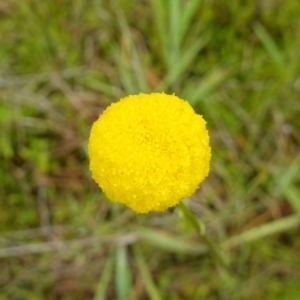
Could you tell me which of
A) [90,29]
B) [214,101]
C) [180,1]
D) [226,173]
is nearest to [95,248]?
[226,173]

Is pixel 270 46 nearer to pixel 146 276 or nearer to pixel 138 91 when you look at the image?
pixel 138 91

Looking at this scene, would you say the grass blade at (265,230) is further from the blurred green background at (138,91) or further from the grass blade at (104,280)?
the grass blade at (104,280)

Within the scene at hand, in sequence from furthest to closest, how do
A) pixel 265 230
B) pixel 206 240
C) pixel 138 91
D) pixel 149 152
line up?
pixel 138 91
pixel 265 230
pixel 206 240
pixel 149 152

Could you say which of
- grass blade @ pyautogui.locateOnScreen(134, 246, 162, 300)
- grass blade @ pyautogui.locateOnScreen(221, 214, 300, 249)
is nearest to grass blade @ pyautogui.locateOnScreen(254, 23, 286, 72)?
grass blade @ pyautogui.locateOnScreen(221, 214, 300, 249)

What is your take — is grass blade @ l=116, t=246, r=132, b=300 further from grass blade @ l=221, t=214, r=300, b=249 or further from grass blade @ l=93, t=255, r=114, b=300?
grass blade @ l=221, t=214, r=300, b=249

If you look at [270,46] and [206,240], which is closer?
[206,240]

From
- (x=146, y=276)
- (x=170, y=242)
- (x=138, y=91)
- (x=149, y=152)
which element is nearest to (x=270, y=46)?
(x=138, y=91)

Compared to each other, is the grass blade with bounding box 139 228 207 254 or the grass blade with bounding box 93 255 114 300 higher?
the grass blade with bounding box 139 228 207 254
